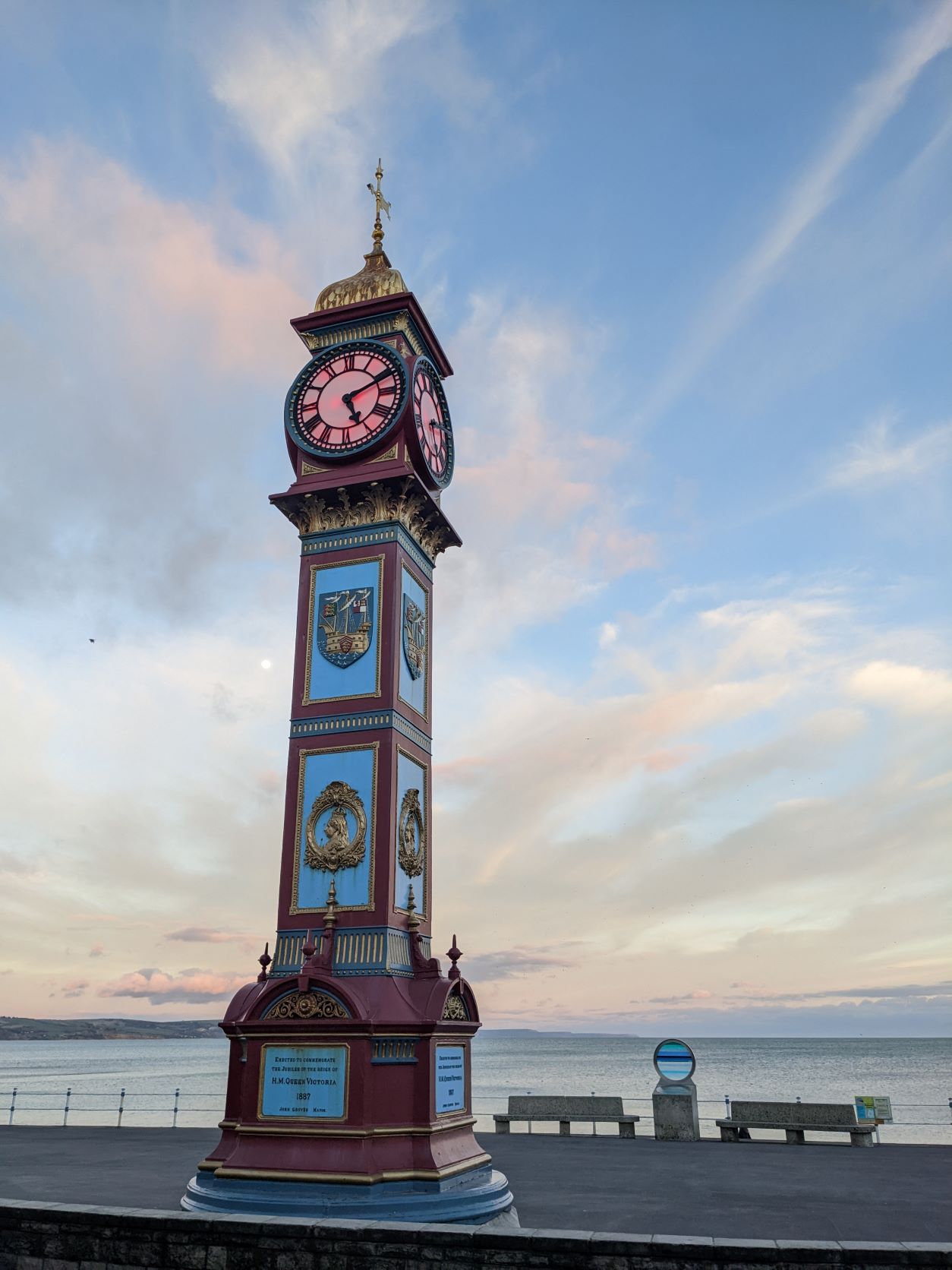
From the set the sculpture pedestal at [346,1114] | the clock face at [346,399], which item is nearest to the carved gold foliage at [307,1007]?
the sculpture pedestal at [346,1114]

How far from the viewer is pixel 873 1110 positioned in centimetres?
2864

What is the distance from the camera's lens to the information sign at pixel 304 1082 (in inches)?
696

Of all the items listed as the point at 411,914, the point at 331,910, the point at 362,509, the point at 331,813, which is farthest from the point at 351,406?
the point at 411,914

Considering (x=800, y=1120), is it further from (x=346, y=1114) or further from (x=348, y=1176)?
(x=348, y=1176)

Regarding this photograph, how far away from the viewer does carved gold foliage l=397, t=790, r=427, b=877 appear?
67.1 feet

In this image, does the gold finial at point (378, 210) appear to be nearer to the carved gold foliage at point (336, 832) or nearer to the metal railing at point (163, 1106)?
the carved gold foliage at point (336, 832)

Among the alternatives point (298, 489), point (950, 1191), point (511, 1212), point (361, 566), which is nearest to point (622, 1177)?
Answer: point (511, 1212)

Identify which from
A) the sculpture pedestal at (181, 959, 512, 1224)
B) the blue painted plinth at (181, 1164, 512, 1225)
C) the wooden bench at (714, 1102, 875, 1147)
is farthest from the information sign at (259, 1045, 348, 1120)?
the wooden bench at (714, 1102, 875, 1147)

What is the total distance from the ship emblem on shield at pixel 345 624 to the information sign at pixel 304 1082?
24.9 feet

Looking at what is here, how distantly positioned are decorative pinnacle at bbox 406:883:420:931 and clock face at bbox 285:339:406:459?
32.2ft

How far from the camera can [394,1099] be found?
58.6ft

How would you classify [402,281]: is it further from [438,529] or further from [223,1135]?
[223,1135]

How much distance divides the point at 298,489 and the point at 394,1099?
504 inches

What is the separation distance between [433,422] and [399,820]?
10026 millimetres
